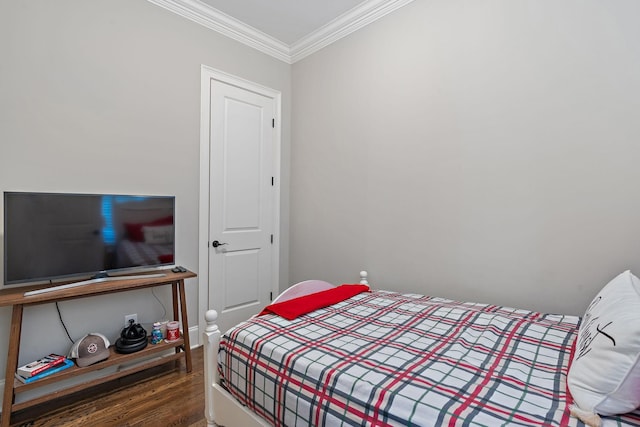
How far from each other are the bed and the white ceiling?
2.44 meters

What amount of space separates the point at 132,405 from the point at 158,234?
1.13m

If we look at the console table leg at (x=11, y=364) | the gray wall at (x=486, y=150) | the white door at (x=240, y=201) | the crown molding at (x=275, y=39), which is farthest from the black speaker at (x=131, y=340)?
the crown molding at (x=275, y=39)

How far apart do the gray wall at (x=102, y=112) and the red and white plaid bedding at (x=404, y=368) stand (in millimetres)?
1419

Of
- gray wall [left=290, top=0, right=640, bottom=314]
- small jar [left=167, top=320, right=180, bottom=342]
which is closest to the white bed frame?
small jar [left=167, top=320, right=180, bottom=342]

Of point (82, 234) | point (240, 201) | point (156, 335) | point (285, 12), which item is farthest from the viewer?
point (240, 201)

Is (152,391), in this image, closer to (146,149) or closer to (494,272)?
(146,149)

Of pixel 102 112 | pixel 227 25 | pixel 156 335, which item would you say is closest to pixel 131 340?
pixel 156 335

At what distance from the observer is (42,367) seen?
1907mm

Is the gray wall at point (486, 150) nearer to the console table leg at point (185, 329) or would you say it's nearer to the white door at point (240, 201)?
the white door at point (240, 201)

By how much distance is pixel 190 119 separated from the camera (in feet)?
9.07

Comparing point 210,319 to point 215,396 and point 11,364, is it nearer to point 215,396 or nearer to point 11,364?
point 215,396

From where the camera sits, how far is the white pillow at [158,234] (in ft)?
7.73

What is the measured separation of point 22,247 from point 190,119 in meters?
1.50

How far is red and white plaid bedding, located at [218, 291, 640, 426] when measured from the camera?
95 cm
